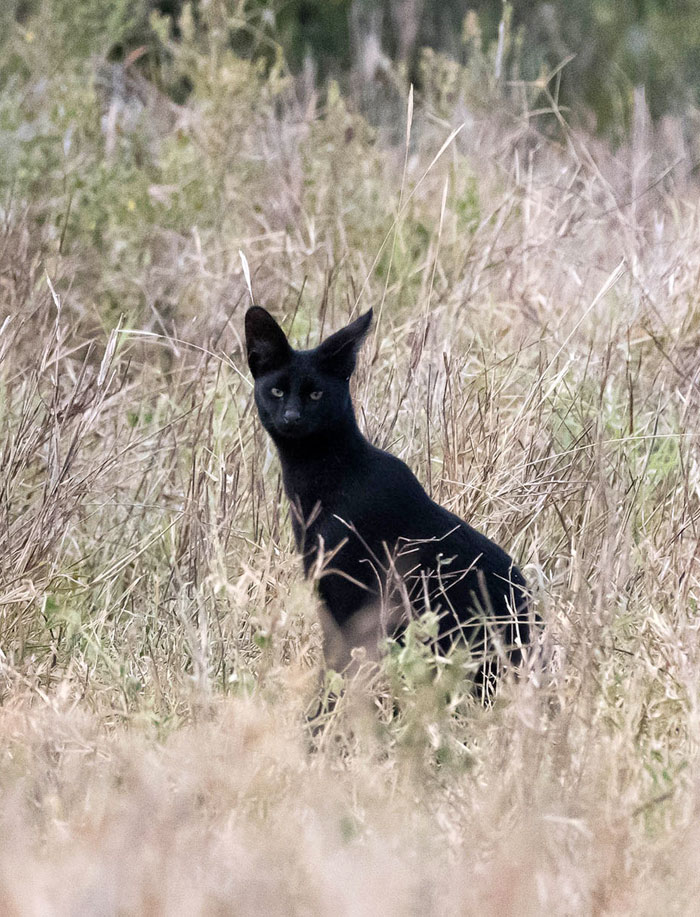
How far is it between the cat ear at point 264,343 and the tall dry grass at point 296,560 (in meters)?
0.35

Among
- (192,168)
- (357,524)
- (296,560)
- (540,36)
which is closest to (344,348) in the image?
(357,524)

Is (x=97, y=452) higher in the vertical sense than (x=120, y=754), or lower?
lower

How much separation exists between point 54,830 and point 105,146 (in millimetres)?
4277

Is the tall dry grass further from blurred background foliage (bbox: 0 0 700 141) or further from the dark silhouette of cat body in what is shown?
blurred background foliage (bbox: 0 0 700 141)

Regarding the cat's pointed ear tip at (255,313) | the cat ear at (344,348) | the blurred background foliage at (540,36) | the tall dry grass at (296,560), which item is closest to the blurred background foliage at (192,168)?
the tall dry grass at (296,560)

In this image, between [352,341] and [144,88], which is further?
[144,88]

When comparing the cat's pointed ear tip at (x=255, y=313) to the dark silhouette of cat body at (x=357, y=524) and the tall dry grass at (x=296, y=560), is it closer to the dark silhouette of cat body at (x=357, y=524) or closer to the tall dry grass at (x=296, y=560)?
the dark silhouette of cat body at (x=357, y=524)

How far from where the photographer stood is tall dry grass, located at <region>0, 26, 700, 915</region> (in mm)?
1967

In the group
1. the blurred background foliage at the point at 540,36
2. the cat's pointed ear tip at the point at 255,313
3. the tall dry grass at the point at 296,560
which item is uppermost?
the cat's pointed ear tip at the point at 255,313

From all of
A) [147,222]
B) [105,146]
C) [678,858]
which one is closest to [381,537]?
[678,858]

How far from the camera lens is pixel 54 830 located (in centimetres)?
216

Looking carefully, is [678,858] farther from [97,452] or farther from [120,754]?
[97,452]

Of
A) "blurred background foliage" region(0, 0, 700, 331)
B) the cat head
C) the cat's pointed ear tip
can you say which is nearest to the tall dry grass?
"blurred background foliage" region(0, 0, 700, 331)

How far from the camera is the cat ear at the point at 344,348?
320cm
